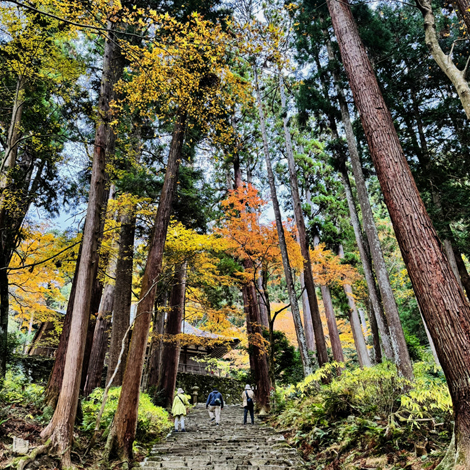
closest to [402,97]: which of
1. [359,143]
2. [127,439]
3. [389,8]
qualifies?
[359,143]

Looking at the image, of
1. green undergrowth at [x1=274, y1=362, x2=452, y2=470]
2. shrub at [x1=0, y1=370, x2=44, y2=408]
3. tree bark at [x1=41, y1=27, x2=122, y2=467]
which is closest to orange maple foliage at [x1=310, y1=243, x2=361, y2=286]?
green undergrowth at [x1=274, y1=362, x2=452, y2=470]

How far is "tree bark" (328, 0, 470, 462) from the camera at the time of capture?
304 centimetres

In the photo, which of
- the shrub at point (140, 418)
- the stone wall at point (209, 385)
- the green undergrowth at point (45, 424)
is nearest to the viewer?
the green undergrowth at point (45, 424)

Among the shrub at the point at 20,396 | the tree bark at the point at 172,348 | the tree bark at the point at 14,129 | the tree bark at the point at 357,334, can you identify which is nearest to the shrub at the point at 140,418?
the shrub at the point at 20,396

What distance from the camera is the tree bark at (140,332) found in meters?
5.40

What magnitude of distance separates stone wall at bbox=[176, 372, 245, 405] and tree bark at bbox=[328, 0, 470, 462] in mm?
18230

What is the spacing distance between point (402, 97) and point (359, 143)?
8.26 feet

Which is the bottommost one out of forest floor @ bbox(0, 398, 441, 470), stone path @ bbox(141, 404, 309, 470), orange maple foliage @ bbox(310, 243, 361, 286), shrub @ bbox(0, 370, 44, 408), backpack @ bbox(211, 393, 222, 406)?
stone path @ bbox(141, 404, 309, 470)

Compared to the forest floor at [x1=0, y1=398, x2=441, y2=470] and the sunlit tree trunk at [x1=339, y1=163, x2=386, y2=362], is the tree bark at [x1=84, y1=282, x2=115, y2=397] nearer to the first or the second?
the forest floor at [x1=0, y1=398, x2=441, y2=470]

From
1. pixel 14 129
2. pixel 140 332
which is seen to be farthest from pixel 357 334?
pixel 14 129

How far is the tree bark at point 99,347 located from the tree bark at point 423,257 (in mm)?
10459

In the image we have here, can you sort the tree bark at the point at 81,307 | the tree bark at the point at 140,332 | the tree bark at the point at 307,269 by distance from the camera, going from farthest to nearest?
the tree bark at the point at 307,269 → the tree bark at the point at 140,332 → the tree bark at the point at 81,307

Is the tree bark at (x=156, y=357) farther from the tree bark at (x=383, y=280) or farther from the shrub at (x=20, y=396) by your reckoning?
the tree bark at (x=383, y=280)

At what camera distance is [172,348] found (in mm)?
12211
